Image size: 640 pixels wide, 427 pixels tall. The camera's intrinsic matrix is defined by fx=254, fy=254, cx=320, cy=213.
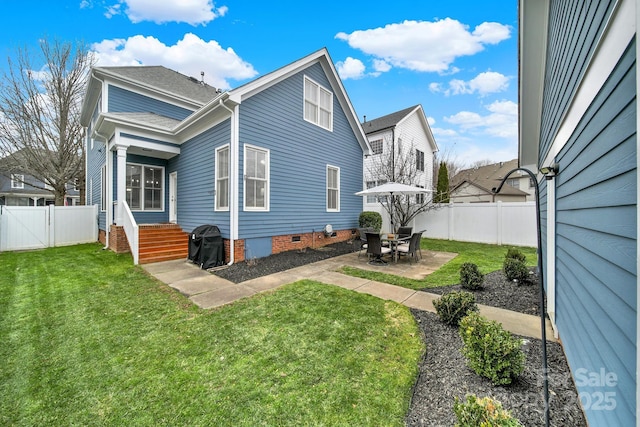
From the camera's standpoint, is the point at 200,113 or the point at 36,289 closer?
the point at 36,289

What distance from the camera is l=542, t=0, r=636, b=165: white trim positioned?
1.21m

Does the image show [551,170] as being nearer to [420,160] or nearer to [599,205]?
[599,205]

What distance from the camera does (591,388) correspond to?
1.73m

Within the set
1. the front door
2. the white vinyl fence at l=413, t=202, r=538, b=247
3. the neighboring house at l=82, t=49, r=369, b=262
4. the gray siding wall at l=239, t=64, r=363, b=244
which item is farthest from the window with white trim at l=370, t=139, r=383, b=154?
the front door

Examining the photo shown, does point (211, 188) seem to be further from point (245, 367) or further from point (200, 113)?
point (245, 367)

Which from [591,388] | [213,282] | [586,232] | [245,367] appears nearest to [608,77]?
[586,232]

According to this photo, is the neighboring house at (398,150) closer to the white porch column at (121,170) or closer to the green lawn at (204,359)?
the green lawn at (204,359)

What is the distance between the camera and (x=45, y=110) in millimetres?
13531

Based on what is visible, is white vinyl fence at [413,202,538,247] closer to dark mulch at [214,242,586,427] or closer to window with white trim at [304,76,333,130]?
window with white trim at [304,76,333,130]

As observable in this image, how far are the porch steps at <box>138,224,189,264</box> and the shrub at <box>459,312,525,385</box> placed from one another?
325 inches

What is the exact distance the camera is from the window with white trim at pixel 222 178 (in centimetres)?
779

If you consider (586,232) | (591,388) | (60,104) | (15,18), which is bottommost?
(591,388)

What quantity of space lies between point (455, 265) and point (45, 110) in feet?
68.2

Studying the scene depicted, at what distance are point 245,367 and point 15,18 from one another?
1802 centimetres
